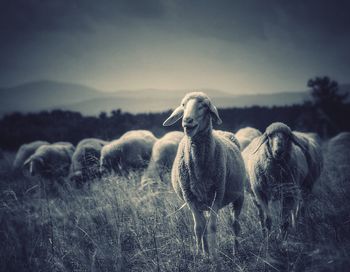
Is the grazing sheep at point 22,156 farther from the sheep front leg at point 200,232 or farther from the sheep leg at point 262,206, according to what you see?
the sheep front leg at point 200,232

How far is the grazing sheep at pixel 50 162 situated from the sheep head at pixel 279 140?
716 cm

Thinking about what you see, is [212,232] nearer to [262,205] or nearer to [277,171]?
[262,205]

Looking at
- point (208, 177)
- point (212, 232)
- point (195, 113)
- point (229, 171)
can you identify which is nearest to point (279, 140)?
point (229, 171)

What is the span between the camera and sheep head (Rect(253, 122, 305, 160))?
13.9ft

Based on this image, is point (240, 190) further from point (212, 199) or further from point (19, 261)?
point (19, 261)

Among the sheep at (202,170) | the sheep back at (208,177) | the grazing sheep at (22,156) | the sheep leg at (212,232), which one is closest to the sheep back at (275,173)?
the sheep back at (208,177)

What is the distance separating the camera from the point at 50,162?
1044 cm

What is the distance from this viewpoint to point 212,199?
3.42 metres

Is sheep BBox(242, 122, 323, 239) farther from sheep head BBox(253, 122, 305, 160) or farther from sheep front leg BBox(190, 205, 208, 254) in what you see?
sheep front leg BBox(190, 205, 208, 254)

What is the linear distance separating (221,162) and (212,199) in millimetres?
450

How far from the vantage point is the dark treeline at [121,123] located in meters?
21.8

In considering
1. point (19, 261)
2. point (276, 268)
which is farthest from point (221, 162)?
point (19, 261)

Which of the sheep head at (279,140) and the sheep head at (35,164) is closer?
the sheep head at (279,140)

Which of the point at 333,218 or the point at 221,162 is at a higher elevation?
the point at 221,162
